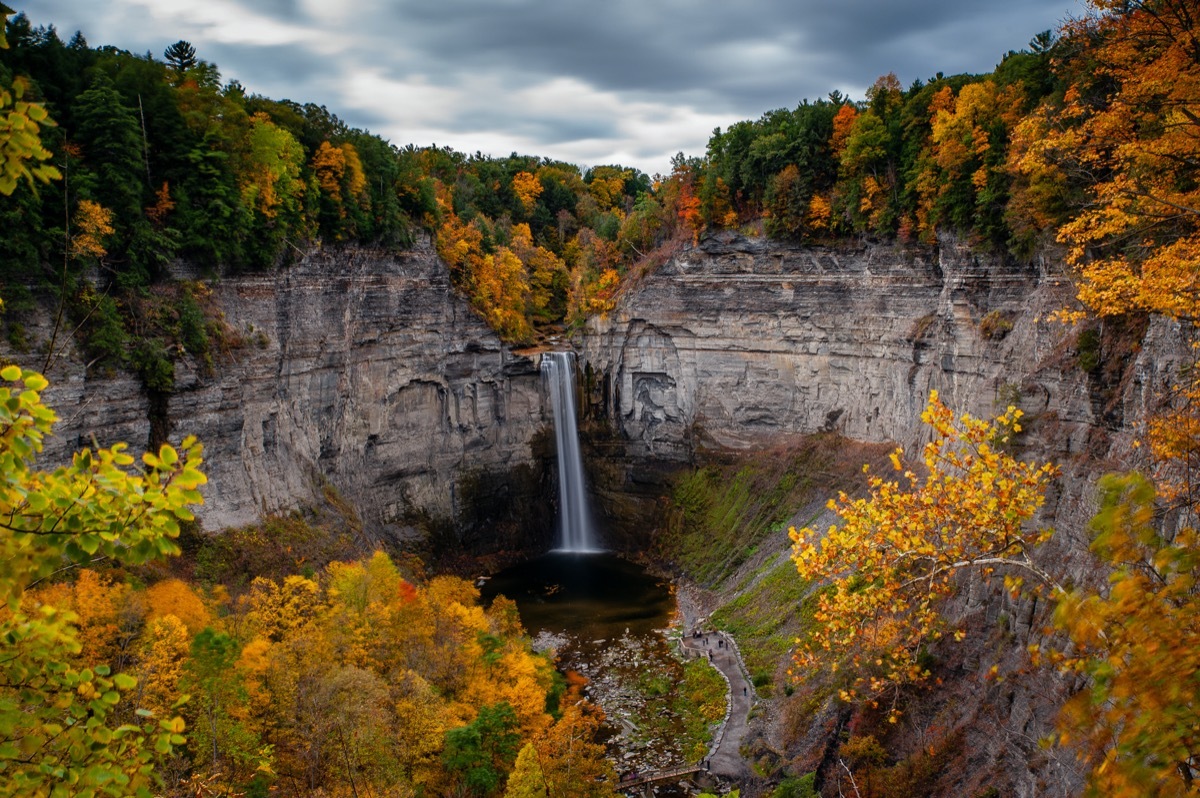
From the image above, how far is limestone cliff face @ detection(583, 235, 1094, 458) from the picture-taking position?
35.4m

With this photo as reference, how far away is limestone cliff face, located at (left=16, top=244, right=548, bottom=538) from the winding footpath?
68.0ft

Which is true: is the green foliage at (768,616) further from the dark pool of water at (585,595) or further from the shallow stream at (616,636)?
the dark pool of water at (585,595)

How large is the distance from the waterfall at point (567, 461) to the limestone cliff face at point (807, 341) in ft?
7.56

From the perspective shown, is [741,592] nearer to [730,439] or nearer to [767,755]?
[730,439]

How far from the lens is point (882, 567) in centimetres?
1016

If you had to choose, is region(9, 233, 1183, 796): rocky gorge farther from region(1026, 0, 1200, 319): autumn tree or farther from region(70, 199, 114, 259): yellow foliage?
region(70, 199, 114, 259): yellow foliage

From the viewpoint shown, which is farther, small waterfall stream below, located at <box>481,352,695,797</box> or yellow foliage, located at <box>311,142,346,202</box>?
yellow foliage, located at <box>311,142,346,202</box>

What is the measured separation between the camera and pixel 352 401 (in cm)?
4691

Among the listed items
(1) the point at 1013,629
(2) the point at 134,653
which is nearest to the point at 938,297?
(1) the point at 1013,629

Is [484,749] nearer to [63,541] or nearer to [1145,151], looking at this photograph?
[63,541]

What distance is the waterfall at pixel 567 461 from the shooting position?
58.1 meters

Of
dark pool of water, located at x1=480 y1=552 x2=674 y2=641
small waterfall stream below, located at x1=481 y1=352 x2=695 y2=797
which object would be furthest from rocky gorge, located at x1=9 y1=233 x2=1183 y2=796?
dark pool of water, located at x1=480 y1=552 x2=674 y2=641

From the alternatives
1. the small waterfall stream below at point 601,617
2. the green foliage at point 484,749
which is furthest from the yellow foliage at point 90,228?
the small waterfall stream below at point 601,617

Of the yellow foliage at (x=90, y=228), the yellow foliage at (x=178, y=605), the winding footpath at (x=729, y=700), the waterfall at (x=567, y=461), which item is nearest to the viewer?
the yellow foliage at (x=178, y=605)
